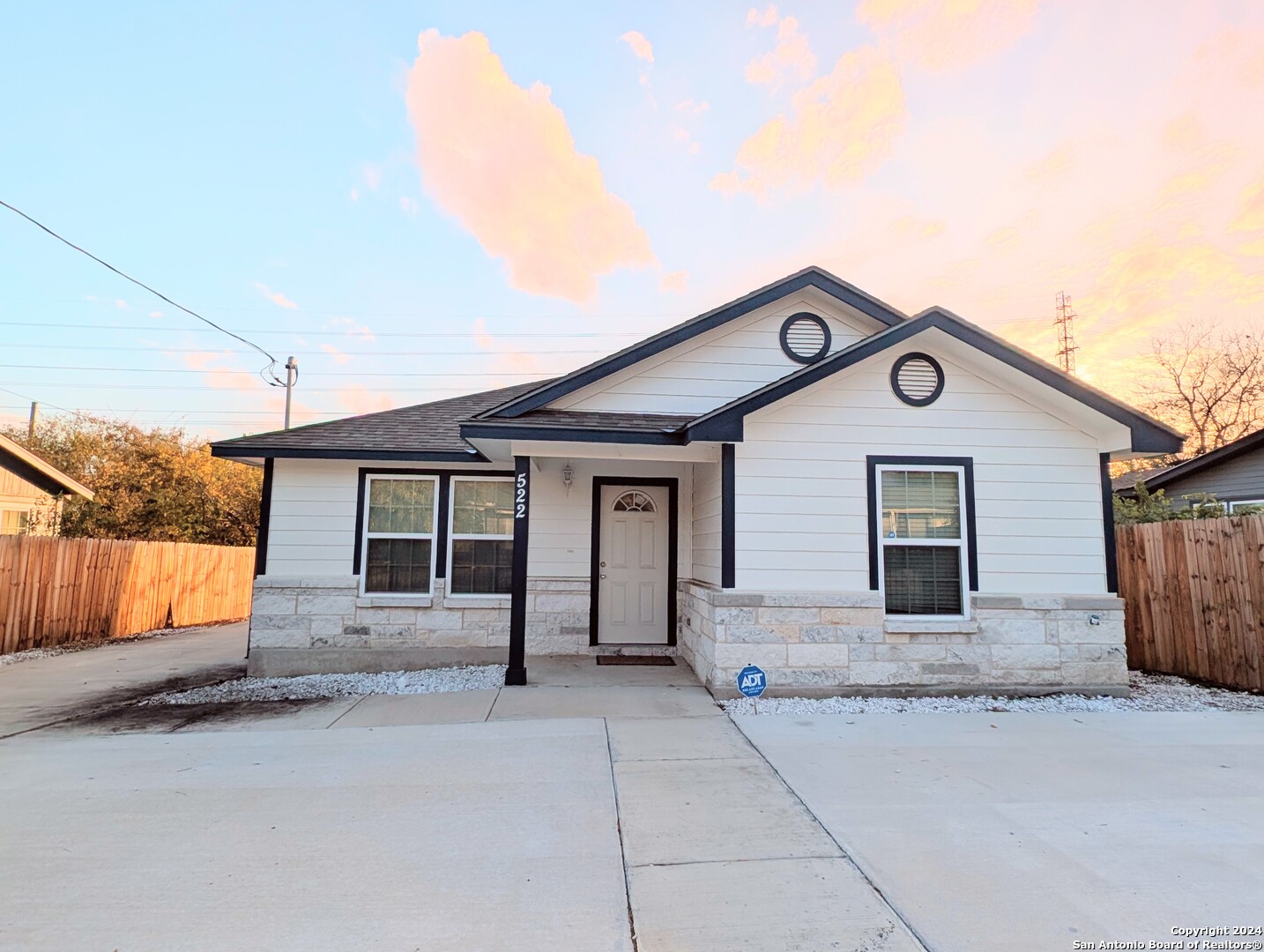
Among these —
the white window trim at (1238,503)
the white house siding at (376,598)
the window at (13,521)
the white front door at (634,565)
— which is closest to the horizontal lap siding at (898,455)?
the white house siding at (376,598)

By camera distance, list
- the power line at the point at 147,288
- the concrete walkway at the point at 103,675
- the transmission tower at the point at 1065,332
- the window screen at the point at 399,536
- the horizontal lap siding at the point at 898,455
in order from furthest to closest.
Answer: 1. the transmission tower at the point at 1065,332
2. the power line at the point at 147,288
3. the window screen at the point at 399,536
4. the horizontal lap siding at the point at 898,455
5. the concrete walkway at the point at 103,675

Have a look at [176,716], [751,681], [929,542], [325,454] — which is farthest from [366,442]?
[929,542]

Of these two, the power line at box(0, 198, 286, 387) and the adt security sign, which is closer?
the adt security sign

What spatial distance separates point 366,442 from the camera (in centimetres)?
797

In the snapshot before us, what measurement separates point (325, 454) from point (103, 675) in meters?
3.91

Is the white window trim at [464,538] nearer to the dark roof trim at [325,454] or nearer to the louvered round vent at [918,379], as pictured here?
the dark roof trim at [325,454]

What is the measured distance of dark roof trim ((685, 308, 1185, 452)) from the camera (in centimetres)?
604

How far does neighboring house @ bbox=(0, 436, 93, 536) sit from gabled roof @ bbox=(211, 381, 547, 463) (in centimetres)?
1149

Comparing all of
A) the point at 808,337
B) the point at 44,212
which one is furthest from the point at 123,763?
the point at 44,212

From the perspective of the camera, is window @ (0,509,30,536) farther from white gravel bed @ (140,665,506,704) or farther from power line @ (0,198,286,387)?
white gravel bed @ (140,665,506,704)

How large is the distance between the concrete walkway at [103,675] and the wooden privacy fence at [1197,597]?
1091cm

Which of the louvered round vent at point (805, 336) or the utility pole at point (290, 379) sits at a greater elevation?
the utility pole at point (290, 379)

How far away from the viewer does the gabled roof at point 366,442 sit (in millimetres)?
7648

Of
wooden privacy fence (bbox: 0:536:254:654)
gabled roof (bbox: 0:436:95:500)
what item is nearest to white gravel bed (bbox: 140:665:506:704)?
wooden privacy fence (bbox: 0:536:254:654)
